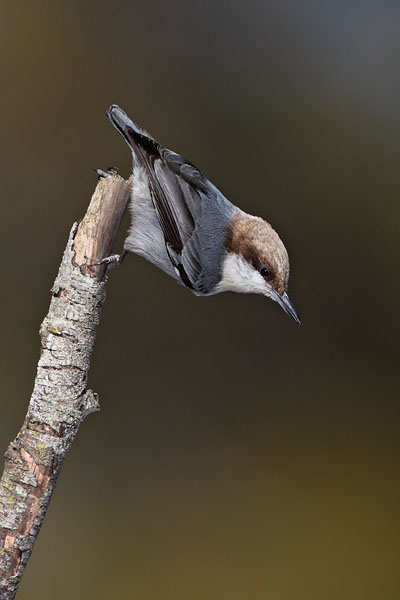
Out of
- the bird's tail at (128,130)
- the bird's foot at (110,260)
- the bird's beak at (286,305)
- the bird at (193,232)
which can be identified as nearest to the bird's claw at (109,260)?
the bird's foot at (110,260)

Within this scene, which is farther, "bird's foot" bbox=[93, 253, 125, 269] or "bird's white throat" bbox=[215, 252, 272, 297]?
"bird's white throat" bbox=[215, 252, 272, 297]

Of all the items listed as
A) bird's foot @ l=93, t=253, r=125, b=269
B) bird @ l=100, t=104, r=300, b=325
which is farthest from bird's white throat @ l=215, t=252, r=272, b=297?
bird's foot @ l=93, t=253, r=125, b=269

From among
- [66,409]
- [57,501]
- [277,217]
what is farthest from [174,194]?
[57,501]

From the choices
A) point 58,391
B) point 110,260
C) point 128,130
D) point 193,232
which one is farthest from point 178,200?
point 58,391

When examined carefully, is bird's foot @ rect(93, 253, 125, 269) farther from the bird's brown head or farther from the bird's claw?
the bird's brown head

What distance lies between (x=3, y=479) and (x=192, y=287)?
2.33 ft

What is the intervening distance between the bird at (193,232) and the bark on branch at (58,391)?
A: 0.69 feet

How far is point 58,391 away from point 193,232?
2.00ft

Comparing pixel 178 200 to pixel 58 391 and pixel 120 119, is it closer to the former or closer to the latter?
pixel 120 119

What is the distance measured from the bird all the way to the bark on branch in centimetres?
21

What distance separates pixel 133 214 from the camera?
188cm

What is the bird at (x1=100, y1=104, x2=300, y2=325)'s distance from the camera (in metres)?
1.77

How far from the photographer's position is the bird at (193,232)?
177cm

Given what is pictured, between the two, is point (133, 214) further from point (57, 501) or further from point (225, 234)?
point (57, 501)
